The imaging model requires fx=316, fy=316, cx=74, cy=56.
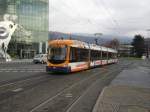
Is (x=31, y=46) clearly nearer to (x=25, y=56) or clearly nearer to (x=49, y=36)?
(x=25, y=56)

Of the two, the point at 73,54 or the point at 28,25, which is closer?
the point at 73,54

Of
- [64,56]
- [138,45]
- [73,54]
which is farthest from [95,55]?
[138,45]

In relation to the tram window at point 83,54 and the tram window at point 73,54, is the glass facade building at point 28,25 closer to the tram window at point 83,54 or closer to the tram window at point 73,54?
the tram window at point 83,54

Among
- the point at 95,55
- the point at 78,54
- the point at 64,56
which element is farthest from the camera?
the point at 95,55

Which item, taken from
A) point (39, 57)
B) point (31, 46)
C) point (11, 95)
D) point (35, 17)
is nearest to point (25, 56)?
point (31, 46)

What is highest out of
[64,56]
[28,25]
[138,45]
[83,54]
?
[28,25]

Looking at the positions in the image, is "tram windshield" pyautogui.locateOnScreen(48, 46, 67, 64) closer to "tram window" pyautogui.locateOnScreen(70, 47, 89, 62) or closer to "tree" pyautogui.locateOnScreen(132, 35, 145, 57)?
"tram window" pyautogui.locateOnScreen(70, 47, 89, 62)

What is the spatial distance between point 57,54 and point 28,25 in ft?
197

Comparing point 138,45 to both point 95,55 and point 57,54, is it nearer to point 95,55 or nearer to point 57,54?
point 95,55

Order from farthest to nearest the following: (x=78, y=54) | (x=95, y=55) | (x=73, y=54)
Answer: (x=95, y=55) → (x=78, y=54) → (x=73, y=54)

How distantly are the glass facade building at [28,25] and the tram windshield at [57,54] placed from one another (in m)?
54.9

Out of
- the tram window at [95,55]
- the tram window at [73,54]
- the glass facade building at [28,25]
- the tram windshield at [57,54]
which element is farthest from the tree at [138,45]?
the tram windshield at [57,54]

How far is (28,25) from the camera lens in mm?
84250

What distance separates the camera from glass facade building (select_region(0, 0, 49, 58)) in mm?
80188
